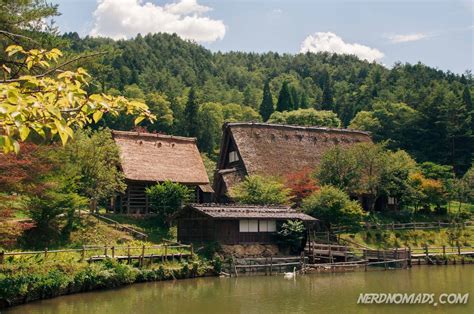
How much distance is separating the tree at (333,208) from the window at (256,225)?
4.41 metres

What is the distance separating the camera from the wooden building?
2911cm

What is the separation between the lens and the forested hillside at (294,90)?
59.3 m

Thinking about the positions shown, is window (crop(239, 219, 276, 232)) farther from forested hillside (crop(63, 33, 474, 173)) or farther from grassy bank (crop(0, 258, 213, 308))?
forested hillside (crop(63, 33, 474, 173))

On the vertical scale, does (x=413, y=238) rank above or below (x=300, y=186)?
below

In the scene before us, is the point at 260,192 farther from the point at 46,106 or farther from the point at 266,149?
the point at 46,106

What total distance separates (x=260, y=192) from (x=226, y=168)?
10.1 meters

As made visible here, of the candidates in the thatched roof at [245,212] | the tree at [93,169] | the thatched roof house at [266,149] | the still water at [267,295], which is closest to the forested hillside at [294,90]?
the tree at [93,169]

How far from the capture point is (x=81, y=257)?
2244 centimetres

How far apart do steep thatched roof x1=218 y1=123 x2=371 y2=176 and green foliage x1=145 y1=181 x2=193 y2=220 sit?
737 cm

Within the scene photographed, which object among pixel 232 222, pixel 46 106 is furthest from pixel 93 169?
pixel 46 106

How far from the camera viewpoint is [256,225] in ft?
99.0

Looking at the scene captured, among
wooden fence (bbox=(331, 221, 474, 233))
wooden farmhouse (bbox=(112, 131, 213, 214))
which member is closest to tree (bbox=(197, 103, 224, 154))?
wooden farmhouse (bbox=(112, 131, 213, 214))

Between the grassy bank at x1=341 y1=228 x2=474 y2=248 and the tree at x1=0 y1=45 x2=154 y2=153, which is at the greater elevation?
the tree at x1=0 y1=45 x2=154 y2=153

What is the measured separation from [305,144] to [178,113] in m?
29.0
